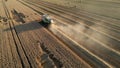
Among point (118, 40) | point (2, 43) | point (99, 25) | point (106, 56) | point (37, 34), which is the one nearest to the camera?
point (106, 56)

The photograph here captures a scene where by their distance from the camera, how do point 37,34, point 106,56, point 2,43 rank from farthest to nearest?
point 37,34, point 2,43, point 106,56

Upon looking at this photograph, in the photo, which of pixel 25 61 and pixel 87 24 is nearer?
pixel 25 61

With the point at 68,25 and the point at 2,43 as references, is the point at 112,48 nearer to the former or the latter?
the point at 68,25

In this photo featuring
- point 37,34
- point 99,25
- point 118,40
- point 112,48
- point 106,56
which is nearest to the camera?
point 106,56

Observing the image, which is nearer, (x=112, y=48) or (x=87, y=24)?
(x=112, y=48)

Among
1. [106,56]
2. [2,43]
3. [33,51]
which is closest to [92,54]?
[106,56]

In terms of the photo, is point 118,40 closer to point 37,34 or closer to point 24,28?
point 37,34

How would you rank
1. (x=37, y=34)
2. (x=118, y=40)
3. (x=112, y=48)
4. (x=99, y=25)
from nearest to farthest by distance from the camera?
(x=112, y=48) < (x=118, y=40) < (x=37, y=34) < (x=99, y=25)

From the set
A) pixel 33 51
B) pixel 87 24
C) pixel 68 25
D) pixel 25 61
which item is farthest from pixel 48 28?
pixel 25 61
